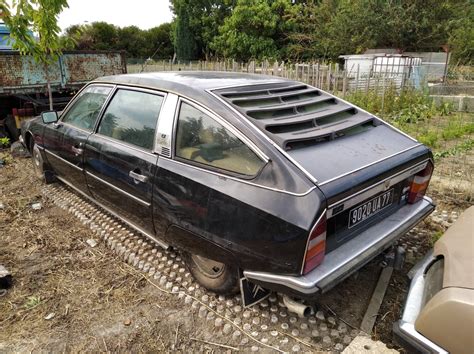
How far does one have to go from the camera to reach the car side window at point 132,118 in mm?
2869

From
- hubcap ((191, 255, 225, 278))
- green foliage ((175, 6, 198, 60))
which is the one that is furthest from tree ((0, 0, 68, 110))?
green foliage ((175, 6, 198, 60))

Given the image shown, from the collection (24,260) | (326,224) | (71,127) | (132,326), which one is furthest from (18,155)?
(326,224)

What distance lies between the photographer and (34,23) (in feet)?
18.7

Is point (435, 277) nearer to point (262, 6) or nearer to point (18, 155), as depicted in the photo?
point (18, 155)

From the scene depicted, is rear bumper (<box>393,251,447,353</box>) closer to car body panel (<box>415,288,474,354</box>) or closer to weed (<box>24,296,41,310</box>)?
car body panel (<box>415,288,474,354</box>)

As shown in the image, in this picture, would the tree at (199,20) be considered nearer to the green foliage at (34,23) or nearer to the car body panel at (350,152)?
the green foliage at (34,23)

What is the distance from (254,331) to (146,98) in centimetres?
204

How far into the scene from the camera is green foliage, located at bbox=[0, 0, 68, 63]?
17.2ft

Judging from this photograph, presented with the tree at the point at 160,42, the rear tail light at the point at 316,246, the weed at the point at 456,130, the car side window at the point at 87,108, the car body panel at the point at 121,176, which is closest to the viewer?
the rear tail light at the point at 316,246

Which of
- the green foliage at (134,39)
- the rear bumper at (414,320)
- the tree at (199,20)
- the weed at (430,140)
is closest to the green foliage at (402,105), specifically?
the weed at (430,140)

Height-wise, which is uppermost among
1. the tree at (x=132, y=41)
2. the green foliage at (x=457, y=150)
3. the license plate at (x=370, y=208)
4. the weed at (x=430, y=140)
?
the tree at (x=132, y=41)

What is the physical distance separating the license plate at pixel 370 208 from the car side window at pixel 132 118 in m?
1.61

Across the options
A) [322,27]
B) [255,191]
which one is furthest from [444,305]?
[322,27]

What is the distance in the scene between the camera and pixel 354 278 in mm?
2955
